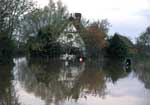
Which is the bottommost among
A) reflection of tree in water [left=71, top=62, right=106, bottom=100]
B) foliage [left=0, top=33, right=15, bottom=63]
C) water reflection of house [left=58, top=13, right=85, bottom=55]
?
reflection of tree in water [left=71, top=62, right=106, bottom=100]

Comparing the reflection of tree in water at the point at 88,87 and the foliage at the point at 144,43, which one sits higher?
the foliage at the point at 144,43

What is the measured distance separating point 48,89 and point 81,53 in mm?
61390

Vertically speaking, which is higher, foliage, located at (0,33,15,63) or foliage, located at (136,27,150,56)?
foliage, located at (136,27,150,56)

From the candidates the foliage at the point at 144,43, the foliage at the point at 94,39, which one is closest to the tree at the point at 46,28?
the foliage at the point at 94,39

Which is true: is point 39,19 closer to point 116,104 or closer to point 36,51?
point 36,51

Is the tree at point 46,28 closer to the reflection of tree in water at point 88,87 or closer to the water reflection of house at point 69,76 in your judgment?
the water reflection of house at point 69,76

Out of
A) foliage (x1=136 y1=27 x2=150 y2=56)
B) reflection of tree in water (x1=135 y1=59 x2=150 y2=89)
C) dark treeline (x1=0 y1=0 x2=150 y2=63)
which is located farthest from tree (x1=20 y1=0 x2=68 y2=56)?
foliage (x1=136 y1=27 x2=150 y2=56)

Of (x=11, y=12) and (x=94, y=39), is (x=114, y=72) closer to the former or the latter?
(x=11, y=12)

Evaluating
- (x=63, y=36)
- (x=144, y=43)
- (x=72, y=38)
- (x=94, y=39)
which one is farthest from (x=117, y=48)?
(x=144, y=43)

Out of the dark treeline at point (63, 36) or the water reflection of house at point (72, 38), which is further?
the water reflection of house at point (72, 38)

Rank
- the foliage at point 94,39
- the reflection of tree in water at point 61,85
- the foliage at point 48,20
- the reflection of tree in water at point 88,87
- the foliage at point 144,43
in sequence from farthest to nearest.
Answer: the foliage at point 144,43 → the foliage at point 94,39 → the foliage at point 48,20 → the reflection of tree in water at point 88,87 → the reflection of tree in water at point 61,85

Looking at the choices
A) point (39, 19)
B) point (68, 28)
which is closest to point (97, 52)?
point (68, 28)

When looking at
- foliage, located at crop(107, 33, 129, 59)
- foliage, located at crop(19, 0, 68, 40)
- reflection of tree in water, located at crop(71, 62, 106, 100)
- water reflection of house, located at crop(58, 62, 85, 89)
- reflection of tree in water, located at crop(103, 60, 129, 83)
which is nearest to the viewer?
reflection of tree in water, located at crop(71, 62, 106, 100)

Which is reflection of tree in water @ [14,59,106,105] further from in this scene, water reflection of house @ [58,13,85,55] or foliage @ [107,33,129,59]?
foliage @ [107,33,129,59]
